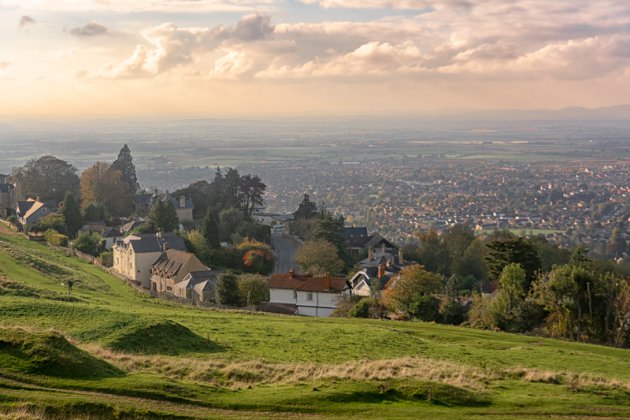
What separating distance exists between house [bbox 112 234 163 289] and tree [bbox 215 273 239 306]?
546 inches

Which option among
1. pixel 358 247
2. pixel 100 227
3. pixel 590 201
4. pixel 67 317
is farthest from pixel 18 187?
pixel 590 201

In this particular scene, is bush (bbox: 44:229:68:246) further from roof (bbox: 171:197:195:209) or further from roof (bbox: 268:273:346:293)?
roof (bbox: 268:273:346:293)

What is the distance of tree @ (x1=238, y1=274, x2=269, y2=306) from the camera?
4844 centimetres

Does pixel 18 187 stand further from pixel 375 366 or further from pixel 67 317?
pixel 375 366

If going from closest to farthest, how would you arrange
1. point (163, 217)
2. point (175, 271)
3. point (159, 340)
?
point (159, 340) → point (175, 271) → point (163, 217)

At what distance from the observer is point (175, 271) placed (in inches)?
2178

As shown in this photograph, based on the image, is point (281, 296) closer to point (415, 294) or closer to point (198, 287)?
point (198, 287)

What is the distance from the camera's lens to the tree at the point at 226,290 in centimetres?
4672

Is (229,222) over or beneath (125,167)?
beneath

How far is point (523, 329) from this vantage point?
38.8 m

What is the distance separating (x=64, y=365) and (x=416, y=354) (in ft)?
42.7

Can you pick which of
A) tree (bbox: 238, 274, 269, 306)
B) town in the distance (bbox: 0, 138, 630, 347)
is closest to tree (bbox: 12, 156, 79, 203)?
town in the distance (bbox: 0, 138, 630, 347)

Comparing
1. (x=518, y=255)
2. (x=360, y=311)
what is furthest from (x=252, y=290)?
(x=518, y=255)

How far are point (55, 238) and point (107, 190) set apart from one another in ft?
57.9
